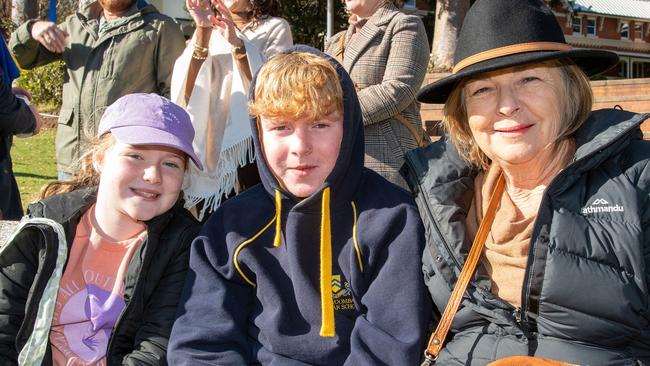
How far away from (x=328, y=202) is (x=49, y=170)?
10.6 metres

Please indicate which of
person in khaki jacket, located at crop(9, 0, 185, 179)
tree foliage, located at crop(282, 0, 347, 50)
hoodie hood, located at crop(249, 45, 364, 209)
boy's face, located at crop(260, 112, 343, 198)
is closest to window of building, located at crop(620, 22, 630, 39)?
tree foliage, located at crop(282, 0, 347, 50)

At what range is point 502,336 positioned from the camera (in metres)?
2.61

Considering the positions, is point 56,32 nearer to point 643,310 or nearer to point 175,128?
point 175,128

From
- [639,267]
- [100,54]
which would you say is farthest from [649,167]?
[100,54]

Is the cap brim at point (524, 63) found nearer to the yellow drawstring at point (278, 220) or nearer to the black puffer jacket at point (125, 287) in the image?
the yellow drawstring at point (278, 220)

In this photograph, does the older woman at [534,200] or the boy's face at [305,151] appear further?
the boy's face at [305,151]

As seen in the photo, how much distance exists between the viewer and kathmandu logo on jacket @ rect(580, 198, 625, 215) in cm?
243

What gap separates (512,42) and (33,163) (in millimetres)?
12014

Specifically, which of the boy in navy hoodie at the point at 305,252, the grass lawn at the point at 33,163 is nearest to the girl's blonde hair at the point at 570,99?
the boy in navy hoodie at the point at 305,252

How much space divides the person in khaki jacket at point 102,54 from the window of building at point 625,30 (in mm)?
64425

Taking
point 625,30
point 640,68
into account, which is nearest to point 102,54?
point 640,68

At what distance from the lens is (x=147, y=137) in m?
3.08

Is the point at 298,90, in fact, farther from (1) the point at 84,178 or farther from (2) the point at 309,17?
(2) the point at 309,17

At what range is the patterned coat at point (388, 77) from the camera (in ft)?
12.9
